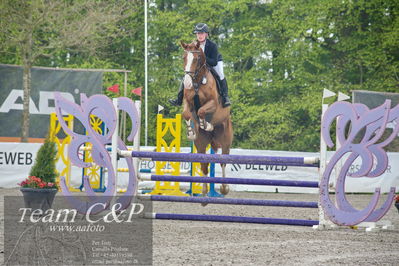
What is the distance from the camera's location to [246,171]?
18266 mm

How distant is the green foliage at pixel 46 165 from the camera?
8734mm

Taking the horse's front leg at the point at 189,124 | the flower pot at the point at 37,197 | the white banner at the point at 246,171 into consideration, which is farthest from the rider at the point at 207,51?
the white banner at the point at 246,171

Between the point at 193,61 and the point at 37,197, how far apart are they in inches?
106

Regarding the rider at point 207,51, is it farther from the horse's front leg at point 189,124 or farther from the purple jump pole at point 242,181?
the purple jump pole at point 242,181

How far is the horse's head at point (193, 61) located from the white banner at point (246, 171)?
840cm

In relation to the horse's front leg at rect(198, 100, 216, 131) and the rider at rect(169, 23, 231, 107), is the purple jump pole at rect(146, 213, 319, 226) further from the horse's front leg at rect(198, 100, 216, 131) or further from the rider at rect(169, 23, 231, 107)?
the rider at rect(169, 23, 231, 107)

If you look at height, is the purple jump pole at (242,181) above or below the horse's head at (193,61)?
below

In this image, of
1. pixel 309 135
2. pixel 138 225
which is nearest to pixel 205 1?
pixel 309 135

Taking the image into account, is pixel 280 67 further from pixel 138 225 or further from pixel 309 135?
pixel 138 225

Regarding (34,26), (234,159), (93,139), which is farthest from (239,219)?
(34,26)

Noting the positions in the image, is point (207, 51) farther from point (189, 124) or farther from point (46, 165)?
point (46, 165)

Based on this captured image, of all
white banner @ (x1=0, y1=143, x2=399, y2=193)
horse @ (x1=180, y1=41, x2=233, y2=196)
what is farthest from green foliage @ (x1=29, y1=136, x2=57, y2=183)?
white banner @ (x1=0, y1=143, x2=399, y2=193)

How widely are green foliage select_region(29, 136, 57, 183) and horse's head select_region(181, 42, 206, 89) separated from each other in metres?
2.03

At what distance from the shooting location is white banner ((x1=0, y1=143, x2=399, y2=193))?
17125 millimetres
